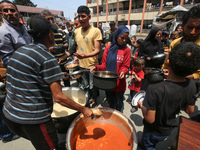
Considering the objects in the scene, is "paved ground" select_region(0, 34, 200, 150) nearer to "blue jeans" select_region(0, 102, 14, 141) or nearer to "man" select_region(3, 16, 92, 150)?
"blue jeans" select_region(0, 102, 14, 141)

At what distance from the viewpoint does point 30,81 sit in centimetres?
99

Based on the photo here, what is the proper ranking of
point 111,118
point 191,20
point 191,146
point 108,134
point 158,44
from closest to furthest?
point 191,146 < point 191,20 < point 108,134 < point 111,118 < point 158,44

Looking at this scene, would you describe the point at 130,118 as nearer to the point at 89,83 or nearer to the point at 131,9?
the point at 89,83

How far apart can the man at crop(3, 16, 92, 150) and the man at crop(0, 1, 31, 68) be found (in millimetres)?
1042

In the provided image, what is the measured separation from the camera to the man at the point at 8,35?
1.74 metres

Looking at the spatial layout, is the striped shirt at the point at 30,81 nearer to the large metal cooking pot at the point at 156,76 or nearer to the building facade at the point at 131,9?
the large metal cooking pot at the point at 156,76

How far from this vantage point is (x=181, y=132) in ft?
2.92

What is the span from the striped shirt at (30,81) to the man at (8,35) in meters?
1.04

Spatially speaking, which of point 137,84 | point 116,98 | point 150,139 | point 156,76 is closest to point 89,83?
point 116,98

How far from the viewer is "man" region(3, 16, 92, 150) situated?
3.13ft

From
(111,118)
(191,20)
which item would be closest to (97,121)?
(111,118)

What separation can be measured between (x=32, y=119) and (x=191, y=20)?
2372mm

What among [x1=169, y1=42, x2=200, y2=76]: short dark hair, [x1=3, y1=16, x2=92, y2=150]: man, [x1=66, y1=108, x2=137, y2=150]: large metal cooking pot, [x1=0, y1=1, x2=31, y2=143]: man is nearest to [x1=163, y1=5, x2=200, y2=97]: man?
[x1=169, y1=42, x2=200, y2=76]: short dark hair

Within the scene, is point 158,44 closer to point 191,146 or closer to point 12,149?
point 191,146
